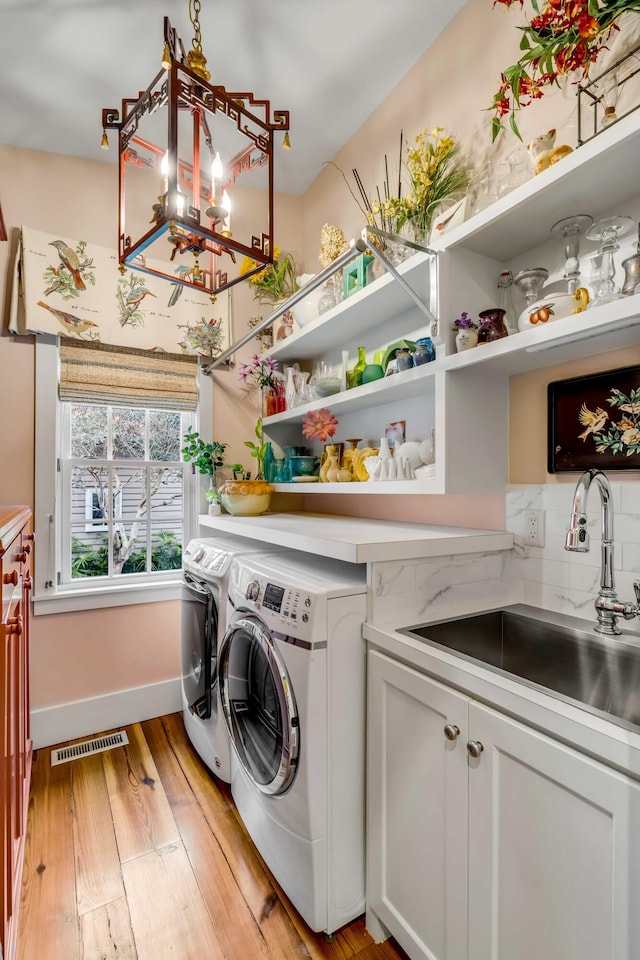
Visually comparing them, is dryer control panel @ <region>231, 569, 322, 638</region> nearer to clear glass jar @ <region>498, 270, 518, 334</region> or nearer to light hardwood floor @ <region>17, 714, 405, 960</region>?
light hardwood floor @ <region>17, 714, 405, 960</region>

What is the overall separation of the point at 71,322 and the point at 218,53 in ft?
4.53

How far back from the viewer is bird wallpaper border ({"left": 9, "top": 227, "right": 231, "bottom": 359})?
2318mm

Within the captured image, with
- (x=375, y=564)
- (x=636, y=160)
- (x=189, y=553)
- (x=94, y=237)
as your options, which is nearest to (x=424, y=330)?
(x=636, y=160)

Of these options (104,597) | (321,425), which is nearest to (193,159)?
(321,425)

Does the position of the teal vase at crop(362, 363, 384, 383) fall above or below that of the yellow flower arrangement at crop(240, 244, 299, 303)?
below

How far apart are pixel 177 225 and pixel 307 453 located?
1.85 metres

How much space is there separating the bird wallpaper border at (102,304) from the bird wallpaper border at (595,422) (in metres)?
1.98

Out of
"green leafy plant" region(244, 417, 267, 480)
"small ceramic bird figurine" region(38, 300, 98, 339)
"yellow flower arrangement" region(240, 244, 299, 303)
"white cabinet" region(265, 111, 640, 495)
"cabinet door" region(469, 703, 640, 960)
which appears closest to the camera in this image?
"cabinet door" region(469, 703, 640, 960)

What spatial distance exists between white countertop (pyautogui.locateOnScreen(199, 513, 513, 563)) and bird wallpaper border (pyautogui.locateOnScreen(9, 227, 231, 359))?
51.3 inches

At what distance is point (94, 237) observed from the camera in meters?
2.51

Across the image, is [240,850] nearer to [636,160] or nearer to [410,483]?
[410,483]

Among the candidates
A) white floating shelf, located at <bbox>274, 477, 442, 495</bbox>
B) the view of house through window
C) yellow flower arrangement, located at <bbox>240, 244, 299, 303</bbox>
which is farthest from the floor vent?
yellow flower arrangement, located at <bbox>240, 244, 299, 303</bbox>

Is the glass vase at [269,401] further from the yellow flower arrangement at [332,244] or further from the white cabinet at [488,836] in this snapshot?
the white cabinet at [488,836]

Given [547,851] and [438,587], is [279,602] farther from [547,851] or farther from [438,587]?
[547,851]
